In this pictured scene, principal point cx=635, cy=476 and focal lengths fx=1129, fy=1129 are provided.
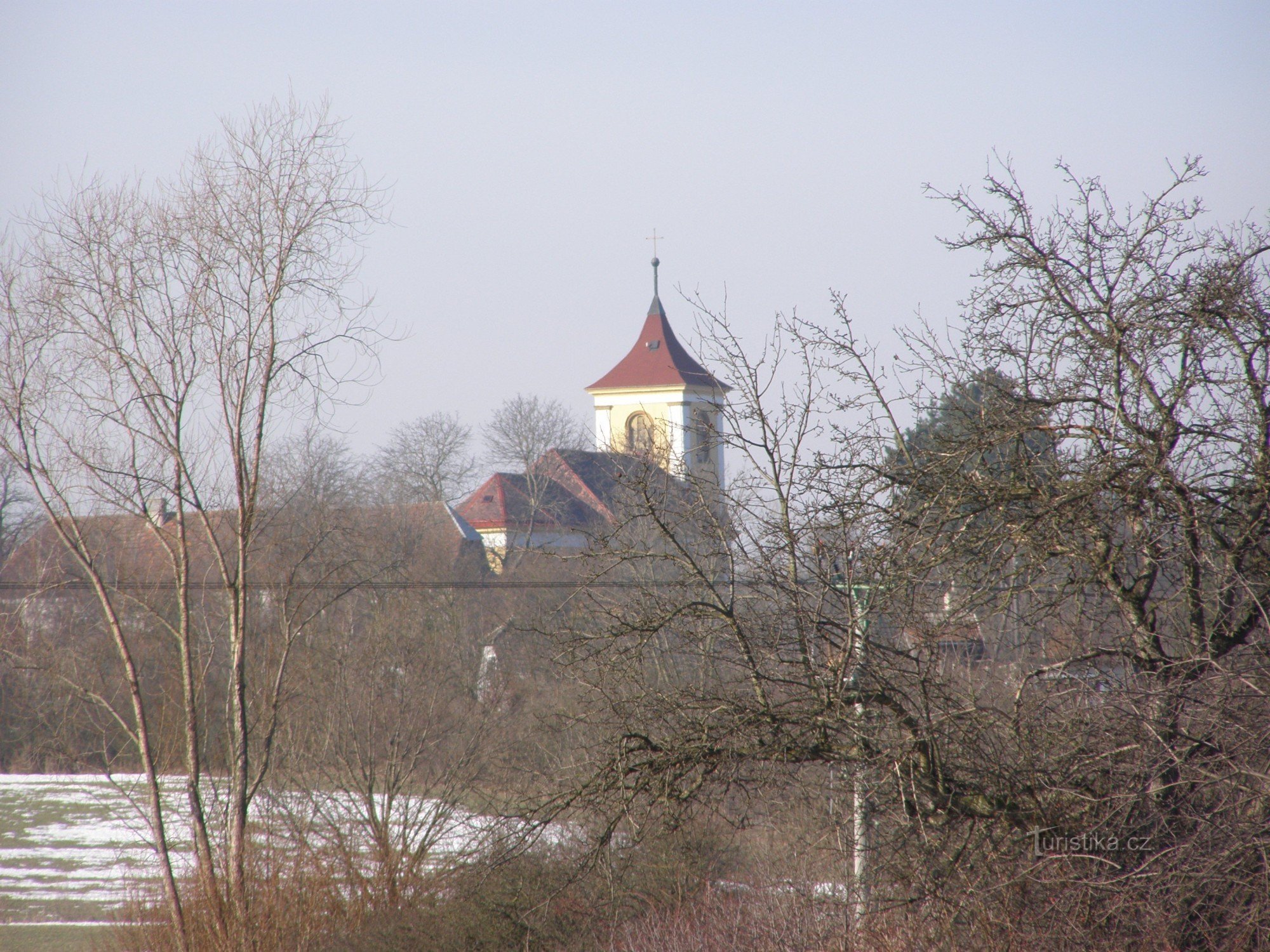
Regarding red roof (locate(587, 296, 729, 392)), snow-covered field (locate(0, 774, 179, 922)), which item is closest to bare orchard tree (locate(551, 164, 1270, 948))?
snow-covered field (locate(0, 774, 179, 922))

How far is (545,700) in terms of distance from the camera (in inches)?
782

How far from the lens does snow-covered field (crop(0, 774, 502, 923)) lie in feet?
53.6

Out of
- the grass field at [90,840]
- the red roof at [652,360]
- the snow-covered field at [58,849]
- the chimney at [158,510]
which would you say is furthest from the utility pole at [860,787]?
the red roof at [652,360]

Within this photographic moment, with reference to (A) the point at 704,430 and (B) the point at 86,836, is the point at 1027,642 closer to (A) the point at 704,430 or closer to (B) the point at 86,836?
(A) the point at 704,430

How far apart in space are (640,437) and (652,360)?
161 ft

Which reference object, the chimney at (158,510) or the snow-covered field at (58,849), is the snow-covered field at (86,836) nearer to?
the snow-covered field at (58,849)

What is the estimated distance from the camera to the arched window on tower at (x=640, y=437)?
10.6m

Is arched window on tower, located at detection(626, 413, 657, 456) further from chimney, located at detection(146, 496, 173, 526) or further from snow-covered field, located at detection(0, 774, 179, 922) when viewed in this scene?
snow-covered field, located at detection(0, 774, 179, 922)

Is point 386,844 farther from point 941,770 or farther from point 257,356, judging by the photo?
point 941,770

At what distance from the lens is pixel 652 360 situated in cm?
6272

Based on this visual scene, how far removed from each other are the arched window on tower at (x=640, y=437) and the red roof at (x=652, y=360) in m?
2.86

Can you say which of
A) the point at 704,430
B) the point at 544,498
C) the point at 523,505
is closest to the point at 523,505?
the point at 523,505

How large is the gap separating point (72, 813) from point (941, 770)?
106 ft

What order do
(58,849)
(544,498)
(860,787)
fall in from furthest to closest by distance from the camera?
(544,498) < (58,849) < (860,787)
